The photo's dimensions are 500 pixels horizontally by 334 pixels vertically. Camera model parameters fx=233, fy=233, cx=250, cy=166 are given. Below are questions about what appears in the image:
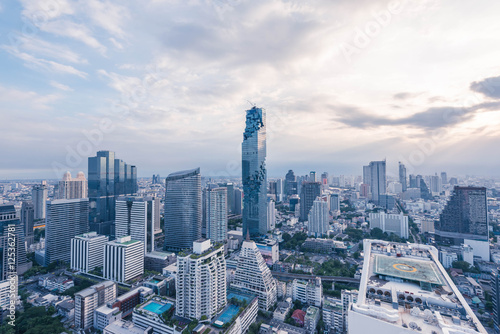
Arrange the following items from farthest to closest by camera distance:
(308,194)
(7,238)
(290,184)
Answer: (290,184) → (308,194) → (7,238)

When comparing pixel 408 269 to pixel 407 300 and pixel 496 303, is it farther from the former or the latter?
pixel 496 303

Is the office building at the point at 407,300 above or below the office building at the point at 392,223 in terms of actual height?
above

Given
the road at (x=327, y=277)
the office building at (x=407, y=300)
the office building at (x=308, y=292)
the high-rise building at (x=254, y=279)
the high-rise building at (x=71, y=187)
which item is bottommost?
the road at (x=327, y=277)

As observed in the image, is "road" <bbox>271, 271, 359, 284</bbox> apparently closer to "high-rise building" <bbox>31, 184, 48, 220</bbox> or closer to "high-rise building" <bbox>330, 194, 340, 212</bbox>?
"high-rise building" <bbox>330, 194, 340, 212</bbox>

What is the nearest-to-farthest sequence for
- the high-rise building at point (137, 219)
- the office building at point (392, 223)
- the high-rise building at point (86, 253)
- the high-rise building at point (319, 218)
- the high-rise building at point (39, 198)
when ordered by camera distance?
the high-rise building at point (86, 253) → the high-rise building at point (137, 219) → the office building at point (392, 223) → the high-rise building at point (319, 218) → the high-rise building at point (39, 198)

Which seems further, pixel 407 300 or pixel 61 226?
pixel 61 226

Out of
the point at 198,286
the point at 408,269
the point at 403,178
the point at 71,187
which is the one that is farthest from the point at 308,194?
the point at 71,187

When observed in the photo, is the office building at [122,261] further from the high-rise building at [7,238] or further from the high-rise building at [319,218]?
the high-rise building at [319,218]

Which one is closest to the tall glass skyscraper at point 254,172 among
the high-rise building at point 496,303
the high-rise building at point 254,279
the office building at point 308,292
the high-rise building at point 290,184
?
the office building at point 308,292
